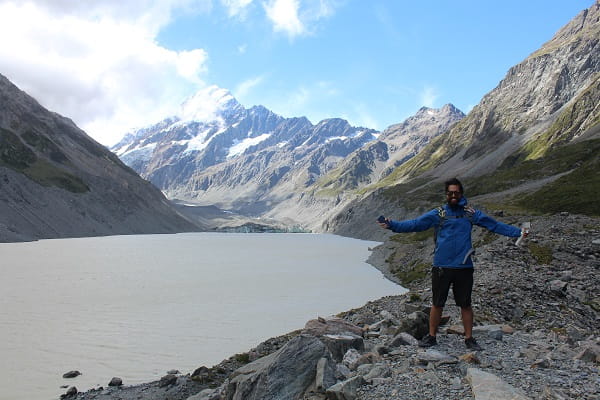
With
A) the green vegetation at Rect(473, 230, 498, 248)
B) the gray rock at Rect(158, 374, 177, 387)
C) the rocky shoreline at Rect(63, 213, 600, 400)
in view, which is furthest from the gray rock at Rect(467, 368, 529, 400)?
the green vegetation at Rect(473, 230, 498, 248)

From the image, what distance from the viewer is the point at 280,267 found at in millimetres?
72875

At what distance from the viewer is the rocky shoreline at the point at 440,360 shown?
846cm

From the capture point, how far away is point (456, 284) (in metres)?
11.6

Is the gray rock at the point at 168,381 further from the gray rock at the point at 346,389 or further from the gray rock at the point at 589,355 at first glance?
the gray rock at the point at 589,355

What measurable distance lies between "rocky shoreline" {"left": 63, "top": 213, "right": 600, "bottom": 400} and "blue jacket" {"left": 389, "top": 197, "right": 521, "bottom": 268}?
7.93ft

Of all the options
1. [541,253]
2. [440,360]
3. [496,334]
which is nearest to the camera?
[440,360]

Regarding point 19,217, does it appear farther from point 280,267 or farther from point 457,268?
point 457,268

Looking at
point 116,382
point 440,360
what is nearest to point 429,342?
point 440,360

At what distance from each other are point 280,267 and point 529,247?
45626mm

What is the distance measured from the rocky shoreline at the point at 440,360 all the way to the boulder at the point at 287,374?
3 cm

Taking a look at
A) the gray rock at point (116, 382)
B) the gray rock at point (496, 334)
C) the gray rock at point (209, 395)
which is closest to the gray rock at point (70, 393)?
the gray rock at point (116, 382)

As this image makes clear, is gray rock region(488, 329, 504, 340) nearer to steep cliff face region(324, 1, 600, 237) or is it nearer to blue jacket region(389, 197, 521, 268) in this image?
Result: blue jacket region(389, 197, 521, 268)

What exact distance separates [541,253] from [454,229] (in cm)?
2520

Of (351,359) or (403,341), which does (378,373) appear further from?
(403,341)
